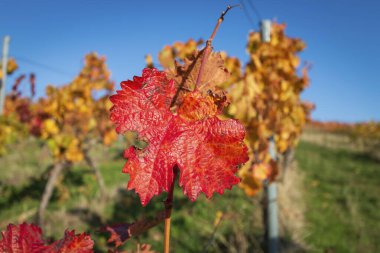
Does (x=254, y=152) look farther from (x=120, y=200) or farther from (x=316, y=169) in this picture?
(x=316, y=169)

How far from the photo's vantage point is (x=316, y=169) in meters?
10.8

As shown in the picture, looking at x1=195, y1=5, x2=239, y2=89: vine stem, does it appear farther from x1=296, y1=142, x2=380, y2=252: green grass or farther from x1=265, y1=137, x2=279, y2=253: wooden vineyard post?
x1=296, y1=142, x2=380, y2=252: green grass

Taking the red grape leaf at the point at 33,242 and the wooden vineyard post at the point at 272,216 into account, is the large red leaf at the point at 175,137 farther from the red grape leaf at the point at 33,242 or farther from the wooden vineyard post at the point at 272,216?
the wooden vineyard post at the point at 272,216

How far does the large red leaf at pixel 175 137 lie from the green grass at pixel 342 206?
139 inches

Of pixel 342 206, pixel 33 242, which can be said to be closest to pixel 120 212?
pixel 342 206

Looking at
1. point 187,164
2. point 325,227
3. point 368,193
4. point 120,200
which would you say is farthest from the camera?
point 368,193

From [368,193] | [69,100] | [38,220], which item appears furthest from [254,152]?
[368,193]

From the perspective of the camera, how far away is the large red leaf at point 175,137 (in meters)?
0.72

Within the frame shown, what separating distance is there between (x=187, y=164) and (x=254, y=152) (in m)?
2.30

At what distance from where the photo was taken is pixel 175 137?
75 centimetres

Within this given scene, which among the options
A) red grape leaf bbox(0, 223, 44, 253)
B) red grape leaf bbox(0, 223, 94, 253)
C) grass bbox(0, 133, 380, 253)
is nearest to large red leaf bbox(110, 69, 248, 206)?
red grape leaf bbox(0, 223, 94, 253)

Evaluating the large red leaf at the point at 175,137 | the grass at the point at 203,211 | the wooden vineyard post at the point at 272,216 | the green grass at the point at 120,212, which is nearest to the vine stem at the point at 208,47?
the large red leaf at the point at 175,137

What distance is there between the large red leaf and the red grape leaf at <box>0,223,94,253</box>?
0.74 ft

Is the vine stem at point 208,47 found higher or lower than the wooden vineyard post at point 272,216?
higher
